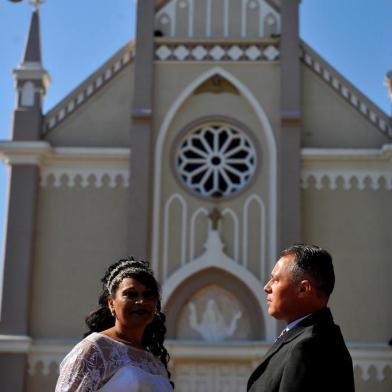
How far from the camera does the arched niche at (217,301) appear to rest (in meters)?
16.2

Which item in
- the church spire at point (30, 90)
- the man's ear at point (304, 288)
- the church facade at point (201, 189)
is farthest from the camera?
the church spire at point (30, 90)

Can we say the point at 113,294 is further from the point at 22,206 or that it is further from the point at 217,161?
the point at 217,161

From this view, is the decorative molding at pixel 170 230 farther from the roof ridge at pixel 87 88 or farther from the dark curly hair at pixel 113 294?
the dark curly hair at pixel 113 294

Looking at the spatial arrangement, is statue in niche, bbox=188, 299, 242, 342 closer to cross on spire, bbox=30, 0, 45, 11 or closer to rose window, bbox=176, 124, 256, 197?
rose window, bbox=176, 124, 256, 197

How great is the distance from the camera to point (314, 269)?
4168mm

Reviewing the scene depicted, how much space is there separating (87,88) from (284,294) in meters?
14.0

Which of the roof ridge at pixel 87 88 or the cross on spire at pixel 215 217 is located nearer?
the cross on spire at pixel 215 217

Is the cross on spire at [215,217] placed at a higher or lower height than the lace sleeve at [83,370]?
higher

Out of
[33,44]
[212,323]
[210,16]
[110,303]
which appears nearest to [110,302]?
[110,303]

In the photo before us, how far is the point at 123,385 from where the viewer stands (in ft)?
14.6

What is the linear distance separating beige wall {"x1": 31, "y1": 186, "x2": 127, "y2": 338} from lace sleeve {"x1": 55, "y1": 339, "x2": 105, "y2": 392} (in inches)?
477

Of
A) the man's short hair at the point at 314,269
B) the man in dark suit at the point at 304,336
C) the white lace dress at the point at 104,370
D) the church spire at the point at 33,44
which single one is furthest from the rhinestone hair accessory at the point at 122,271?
the church spire at the point at 33,44

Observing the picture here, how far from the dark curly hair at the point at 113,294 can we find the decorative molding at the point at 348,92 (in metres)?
13.1

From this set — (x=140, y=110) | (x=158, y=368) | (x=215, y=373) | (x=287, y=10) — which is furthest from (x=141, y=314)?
(x=287, y=10)
